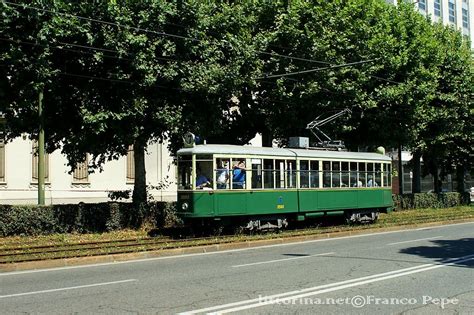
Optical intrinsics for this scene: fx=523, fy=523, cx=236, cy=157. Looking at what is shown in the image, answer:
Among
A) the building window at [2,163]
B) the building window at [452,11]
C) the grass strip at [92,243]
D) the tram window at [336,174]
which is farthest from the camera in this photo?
the building window at [452,11]

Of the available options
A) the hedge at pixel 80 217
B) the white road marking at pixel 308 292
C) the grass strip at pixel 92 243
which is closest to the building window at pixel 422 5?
the grass strip at pixel 92 243

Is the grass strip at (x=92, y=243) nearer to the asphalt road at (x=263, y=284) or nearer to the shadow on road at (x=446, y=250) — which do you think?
the asphalt road at (x=263, y=284)

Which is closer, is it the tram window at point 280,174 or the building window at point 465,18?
the tram window at point 280,174

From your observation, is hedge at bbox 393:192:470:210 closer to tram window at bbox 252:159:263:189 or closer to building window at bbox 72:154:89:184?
tram window at bbox 252:159:263:189

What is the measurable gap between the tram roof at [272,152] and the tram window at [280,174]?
30cm

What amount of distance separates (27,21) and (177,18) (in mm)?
4734

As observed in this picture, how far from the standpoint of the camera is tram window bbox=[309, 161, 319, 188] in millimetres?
19969

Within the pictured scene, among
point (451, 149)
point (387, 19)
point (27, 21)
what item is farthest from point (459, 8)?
point (27, 21)

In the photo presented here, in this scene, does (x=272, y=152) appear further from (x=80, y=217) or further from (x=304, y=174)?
(x=80, y=217)

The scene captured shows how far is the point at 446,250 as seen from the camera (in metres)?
13.7

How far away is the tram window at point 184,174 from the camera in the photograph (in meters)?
17.2

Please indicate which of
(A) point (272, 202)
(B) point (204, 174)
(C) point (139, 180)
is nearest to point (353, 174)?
(A) point (272, 202)

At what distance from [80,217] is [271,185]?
6.78 m

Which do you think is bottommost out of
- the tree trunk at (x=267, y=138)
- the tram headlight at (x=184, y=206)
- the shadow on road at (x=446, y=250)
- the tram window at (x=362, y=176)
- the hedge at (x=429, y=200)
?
the shadow on road at (x=446, y=250)
